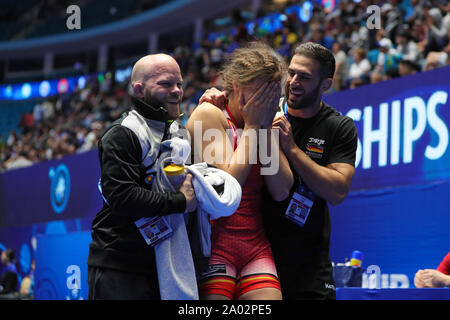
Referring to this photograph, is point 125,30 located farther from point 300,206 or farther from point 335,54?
point 300,206

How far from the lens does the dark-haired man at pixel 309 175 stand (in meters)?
2.47

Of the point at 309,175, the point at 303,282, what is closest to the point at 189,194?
the point at 309,175

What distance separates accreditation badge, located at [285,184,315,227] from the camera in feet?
8.13

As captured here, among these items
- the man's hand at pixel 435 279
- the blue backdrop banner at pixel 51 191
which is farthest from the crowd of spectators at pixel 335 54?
the blue backdrop banner at pixel 51 191

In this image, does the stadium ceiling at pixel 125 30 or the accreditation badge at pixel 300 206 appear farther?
the stadium ceiling at pixel 125 30

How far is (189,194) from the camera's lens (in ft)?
7.07

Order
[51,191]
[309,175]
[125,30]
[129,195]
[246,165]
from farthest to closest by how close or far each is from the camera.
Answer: [125,30]
[51,191]
[309,175]
[246,165]
[129,195]

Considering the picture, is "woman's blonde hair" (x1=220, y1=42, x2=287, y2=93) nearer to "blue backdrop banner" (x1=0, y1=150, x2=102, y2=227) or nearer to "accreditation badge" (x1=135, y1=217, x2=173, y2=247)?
"accreditation badge" (x1=135, y1=217, x2=173, y2=247)

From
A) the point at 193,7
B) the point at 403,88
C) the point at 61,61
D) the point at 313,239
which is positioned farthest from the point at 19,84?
the point at 313,239

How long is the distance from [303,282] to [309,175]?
0.47m

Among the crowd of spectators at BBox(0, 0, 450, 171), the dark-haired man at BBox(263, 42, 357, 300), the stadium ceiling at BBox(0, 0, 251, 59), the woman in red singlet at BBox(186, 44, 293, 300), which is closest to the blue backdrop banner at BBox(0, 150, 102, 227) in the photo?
the crowd of spectators at BBox(0, 0, 450, 171)

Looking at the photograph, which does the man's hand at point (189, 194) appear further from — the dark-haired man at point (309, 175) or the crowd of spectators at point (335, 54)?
the crowd of spectators at point (335, 54)

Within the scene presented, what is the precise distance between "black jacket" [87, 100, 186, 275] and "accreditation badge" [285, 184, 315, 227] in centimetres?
57
